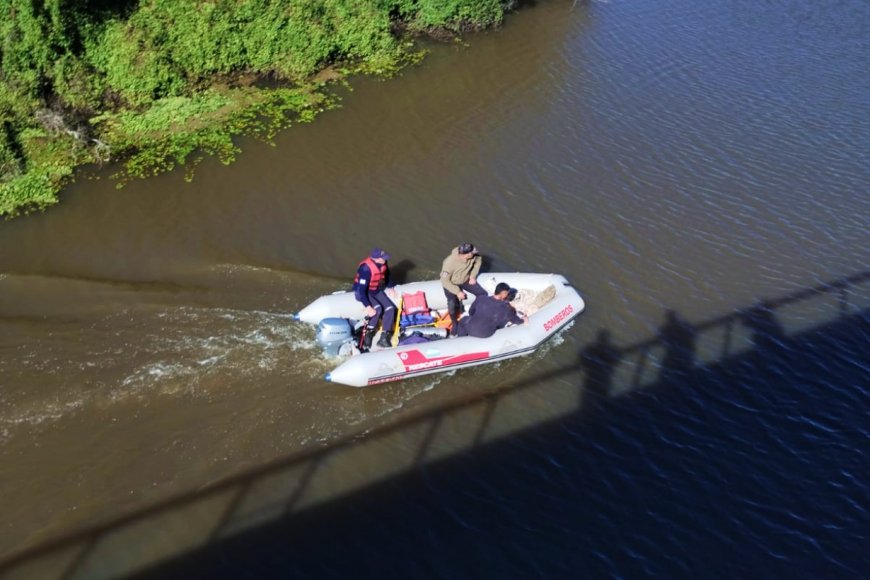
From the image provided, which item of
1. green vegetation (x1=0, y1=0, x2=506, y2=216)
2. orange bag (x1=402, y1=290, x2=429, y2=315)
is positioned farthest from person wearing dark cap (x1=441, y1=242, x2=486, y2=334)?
green vegetation (x1=0, y1=0, x2=506, y2=216)

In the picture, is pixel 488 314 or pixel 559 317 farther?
pixel 559 317

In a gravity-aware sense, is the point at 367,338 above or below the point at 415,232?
below

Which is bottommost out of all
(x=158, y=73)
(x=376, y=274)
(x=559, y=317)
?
(x=559, y=317)

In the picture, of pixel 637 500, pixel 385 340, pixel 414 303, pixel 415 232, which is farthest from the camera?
pixel 415 232

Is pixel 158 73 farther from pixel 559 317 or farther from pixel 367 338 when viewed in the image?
pixel 559 317

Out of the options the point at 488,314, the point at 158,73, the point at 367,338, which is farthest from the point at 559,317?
the point at 158,73

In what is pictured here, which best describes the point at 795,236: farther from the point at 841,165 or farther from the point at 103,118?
the point at 103,118

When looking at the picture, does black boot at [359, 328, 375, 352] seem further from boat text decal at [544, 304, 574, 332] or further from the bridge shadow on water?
boat text decal at [544, 304, 574, 332]
